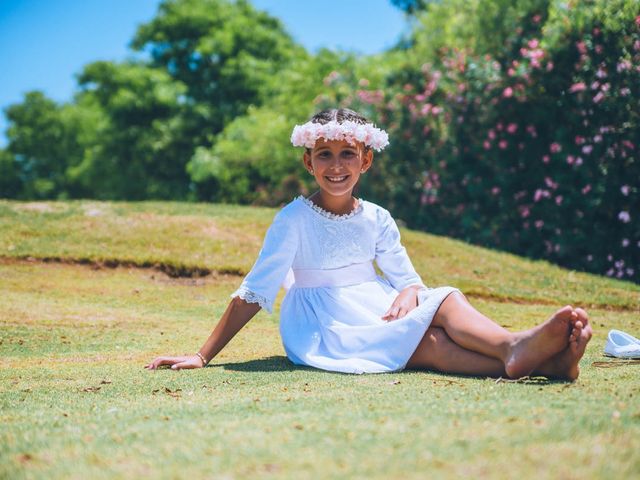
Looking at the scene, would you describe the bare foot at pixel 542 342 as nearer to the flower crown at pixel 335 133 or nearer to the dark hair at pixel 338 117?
the flower crown at pixel 335 133

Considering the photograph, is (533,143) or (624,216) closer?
(624,216)

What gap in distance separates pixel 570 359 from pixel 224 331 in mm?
2222

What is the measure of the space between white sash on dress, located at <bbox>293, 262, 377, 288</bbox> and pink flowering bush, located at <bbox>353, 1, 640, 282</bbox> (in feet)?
27.7

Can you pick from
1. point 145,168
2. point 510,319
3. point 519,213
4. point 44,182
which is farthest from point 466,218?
point 44,182

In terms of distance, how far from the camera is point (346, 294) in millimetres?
5129

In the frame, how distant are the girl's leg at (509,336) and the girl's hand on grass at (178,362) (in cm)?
161

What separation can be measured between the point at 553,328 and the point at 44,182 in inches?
1970

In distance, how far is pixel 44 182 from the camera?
49875mm

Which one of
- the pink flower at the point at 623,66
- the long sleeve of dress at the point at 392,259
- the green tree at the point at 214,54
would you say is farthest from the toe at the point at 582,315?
the green tree at the point at 214,54

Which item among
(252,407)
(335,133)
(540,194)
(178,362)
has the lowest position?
(178,362)

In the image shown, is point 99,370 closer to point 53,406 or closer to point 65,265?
point 53,406

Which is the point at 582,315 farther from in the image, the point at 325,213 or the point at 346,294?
the point at 325,213

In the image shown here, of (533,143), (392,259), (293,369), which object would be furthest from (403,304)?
(533,143)

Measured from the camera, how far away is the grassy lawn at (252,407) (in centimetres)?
243
